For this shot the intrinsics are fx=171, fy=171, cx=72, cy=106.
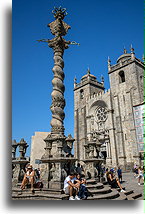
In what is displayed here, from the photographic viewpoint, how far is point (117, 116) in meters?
26.0

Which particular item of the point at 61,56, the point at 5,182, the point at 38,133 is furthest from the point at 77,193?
the point at 38,133

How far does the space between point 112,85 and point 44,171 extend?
23.9 m

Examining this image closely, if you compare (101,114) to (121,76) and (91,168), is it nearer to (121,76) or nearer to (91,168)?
(121,76)

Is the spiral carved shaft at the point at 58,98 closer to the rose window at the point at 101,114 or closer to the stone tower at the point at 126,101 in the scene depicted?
the stone tower at the point at 126,101

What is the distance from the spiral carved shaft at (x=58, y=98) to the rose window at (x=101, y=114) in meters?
21.0

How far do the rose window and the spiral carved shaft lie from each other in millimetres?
21047

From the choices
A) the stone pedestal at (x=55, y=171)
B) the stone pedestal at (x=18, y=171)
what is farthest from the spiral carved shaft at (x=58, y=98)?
the stone pedestal at (x=18, y=171)

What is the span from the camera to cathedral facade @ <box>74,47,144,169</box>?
74.4 ft

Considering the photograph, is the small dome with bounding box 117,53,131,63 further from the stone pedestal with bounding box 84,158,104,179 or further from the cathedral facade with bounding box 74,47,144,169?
the stone pedestal with bounding box 84,158,104,179

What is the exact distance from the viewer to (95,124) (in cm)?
3009

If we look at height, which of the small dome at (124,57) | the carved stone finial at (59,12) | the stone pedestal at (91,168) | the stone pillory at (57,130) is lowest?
the stone pedestal at (91,168)

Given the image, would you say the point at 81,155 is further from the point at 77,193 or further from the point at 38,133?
the point at 77,193

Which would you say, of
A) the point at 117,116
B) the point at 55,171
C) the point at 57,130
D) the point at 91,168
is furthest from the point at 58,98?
the point at 117,116

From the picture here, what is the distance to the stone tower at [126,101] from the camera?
76.4 ft
